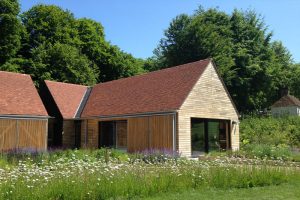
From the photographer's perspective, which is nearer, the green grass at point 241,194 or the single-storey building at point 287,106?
the green grass at point 241,194

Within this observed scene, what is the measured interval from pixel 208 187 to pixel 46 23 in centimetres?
3883

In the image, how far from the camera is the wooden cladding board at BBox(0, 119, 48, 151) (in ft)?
75.5

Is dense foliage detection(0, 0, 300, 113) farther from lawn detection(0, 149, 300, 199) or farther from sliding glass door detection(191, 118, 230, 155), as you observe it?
lawn detection(0, 149, 300, 199)

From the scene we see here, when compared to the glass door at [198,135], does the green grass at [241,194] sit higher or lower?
lower

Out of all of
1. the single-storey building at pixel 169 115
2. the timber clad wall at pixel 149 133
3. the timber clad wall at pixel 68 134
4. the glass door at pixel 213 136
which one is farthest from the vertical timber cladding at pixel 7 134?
the glass door at pixel 213 136

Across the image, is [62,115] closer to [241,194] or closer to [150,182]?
[150,182]

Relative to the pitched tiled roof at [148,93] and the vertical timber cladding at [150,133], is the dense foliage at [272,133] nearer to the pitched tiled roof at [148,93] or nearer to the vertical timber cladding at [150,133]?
the vertical timber cladding at [150,133]

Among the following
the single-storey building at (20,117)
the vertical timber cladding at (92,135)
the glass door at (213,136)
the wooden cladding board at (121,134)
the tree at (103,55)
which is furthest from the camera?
the tree at (103,55)

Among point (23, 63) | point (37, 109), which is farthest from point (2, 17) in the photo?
point (37, 109)

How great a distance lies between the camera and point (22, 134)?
2392 cm

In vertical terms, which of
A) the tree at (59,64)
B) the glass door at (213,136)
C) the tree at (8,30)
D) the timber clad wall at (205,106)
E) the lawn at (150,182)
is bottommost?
the lawn at (150,182)

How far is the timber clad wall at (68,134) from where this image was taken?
1122 inches

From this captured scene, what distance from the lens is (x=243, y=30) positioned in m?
51.0

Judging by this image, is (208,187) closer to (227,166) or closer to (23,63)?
(227,166)
